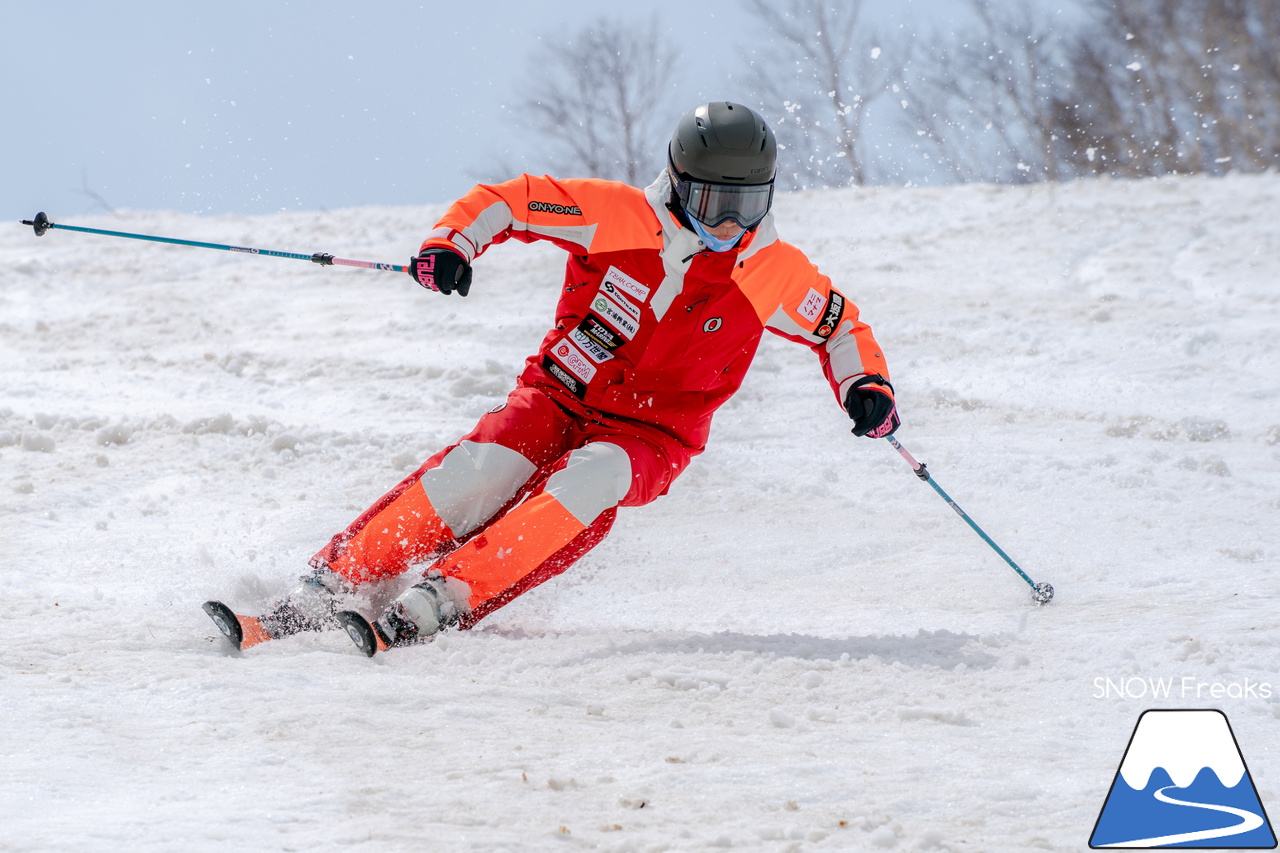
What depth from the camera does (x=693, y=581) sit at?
4012 millimetres

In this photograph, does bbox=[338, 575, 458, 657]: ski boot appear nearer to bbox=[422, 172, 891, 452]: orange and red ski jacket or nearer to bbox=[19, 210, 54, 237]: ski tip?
bbox=[422, 172, 891, 452]: orange and red ski jacket

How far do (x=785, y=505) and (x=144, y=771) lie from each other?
3.25 metres

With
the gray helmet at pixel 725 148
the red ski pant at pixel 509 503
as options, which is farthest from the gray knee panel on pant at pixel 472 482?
the gray helmet at pixel 725 148

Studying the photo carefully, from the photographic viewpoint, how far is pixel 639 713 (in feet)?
8.10

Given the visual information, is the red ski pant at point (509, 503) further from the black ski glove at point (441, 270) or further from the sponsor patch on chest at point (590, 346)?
the black ski glove at point (441, 270)

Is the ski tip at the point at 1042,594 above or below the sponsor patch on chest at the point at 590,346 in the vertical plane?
below

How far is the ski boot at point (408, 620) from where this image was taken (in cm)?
277

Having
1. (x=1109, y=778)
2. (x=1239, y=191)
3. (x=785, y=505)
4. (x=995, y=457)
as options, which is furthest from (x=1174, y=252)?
(x=1109, y=778)

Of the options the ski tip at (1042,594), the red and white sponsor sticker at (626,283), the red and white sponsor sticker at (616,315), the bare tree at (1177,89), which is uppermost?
the bare tree at (1177,89)

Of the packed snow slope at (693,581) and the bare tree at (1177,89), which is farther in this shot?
the bare tree at (1177,89)

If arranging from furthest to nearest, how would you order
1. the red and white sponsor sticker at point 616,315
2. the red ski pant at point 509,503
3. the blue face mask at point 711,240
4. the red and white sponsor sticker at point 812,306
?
the red and white sponsor sticker at point 812,306 < the red and white sponsor sticker at point 616,315 < the blue face mask at point 711,240 < the red ski pant at point 509,503

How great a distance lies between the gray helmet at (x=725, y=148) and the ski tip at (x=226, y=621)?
189 cm

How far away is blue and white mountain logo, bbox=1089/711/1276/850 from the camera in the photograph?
76.2 inches

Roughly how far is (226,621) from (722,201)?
6.26ft
